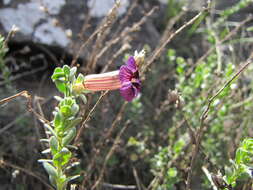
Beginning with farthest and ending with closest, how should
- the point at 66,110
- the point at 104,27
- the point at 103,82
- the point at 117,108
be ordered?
1. the point at 117,108
2. the point at 104,27
3. the point at 103,82
4. the point at 66,110

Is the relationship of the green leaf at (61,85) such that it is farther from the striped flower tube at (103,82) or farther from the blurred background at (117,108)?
the blurred background at (117,108)

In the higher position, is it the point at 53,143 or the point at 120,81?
the point at 120,81

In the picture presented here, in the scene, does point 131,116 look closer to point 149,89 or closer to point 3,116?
point 149,89

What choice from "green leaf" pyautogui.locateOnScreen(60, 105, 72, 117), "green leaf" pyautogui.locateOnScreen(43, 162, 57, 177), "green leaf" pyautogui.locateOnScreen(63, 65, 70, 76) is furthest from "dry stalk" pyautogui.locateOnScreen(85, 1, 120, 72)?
"green leaf" pyautogui.locateOnScreen(43, 162, 57, 177)

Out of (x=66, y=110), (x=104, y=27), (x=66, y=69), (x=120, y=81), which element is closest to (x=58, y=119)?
(x=66, y=110)

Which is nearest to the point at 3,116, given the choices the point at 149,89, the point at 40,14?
the point at 40,14

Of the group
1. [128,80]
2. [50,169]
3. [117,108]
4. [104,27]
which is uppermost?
[104,27]

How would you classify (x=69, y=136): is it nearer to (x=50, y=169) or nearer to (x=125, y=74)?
(x=50, y=169)
